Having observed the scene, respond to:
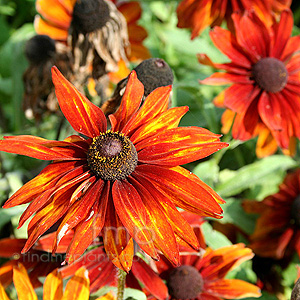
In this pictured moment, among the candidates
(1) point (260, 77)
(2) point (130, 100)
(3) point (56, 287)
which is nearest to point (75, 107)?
(2) point (130, 100)

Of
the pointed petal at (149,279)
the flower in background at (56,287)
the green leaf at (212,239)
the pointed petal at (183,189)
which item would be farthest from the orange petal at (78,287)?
the green leaf at (212,239)

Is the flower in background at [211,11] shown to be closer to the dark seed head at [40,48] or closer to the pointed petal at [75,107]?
the dark seed head at [40,48]

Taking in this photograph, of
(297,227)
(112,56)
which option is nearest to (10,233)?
(112,56)

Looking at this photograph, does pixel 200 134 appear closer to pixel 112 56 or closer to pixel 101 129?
pixel 101 129

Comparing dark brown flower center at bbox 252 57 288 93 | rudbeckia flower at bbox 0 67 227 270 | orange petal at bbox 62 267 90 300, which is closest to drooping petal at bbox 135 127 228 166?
rudbeckia flower at bbox 0 67 227 270

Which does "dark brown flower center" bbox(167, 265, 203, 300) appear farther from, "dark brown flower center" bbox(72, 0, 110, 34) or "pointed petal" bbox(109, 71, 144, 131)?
"dark brown flower center" bbox(72, 0, 110, 34)
